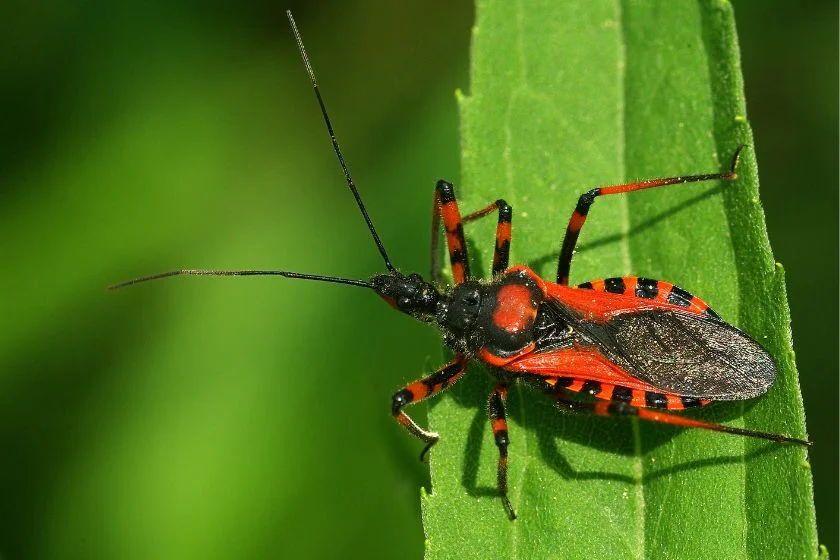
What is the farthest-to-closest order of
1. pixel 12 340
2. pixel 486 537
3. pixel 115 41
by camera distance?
pixel 115 41 → pixel 12 340 → pixel 486 537

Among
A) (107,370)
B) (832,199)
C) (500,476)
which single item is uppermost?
(832,199)

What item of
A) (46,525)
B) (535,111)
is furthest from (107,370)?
(535,111)

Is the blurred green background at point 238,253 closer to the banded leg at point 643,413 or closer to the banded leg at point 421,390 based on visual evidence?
the banded leg at point 421,390

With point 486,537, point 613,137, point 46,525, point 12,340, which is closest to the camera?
point 486,537

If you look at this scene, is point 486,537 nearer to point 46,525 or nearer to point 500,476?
point 500,476

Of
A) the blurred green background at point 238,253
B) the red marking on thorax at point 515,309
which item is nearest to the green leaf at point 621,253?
the red marking on thorax at point 515,309

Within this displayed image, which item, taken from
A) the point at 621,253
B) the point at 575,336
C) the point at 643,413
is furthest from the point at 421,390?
the point at 621,253
